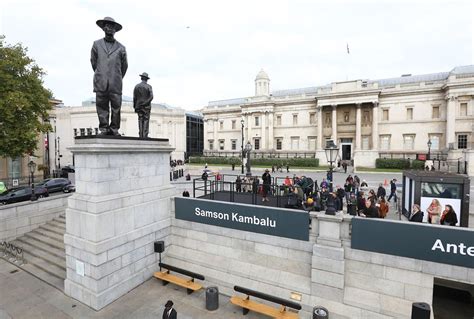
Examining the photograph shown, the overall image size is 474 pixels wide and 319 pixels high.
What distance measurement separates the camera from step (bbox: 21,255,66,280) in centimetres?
948

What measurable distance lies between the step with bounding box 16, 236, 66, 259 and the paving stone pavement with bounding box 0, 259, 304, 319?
1.53 metres

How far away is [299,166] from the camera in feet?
133

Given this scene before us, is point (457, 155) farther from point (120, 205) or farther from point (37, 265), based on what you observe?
point (37, 265)

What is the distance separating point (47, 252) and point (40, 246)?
3.01 feet

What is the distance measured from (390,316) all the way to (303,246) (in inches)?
105

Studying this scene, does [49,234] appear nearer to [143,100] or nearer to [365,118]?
[143,100]

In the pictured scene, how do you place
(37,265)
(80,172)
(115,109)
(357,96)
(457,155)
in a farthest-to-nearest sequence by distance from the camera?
(357,96)
(457,155)
(37,265)
(115,109)
(80,172)

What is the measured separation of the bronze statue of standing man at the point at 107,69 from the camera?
8.23 m

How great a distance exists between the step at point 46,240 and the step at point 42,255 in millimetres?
408

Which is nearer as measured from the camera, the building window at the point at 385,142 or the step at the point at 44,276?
the step at the point at 44,276

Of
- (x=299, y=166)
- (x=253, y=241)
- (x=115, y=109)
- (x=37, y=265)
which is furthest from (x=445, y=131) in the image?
(x=37, y=265)

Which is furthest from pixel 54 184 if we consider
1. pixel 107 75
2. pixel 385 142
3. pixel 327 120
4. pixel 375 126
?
pixel 385 142

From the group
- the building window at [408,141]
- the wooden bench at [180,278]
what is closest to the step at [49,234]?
the wooden bench at [180,278]

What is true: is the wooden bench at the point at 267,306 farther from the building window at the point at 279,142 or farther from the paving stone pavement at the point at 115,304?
the building window at the point at 279,142
